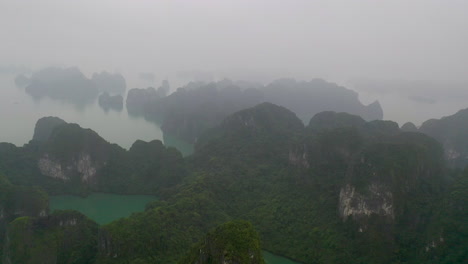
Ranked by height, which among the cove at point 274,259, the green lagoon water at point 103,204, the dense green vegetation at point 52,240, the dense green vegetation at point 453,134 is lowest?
the cove at point 274,259

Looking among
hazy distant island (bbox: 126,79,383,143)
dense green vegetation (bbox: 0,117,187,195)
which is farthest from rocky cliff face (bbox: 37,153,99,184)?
hazy distant island (bbox: 126,79,383,143)

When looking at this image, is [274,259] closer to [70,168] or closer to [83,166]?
[83,166]

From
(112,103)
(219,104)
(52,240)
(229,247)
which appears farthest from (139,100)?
(229,247)

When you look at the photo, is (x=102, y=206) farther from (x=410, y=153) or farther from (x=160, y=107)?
(x=160, y=107)

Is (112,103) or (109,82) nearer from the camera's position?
(112,103)

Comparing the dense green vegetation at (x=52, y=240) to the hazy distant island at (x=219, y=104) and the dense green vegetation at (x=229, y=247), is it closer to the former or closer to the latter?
the dense green vegetation at (x=229, y=247)

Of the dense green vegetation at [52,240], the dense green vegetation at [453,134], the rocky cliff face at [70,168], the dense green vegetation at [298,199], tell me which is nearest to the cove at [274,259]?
the dense green vegetation at [298,199]

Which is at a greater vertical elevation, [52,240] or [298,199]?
[298,199]
